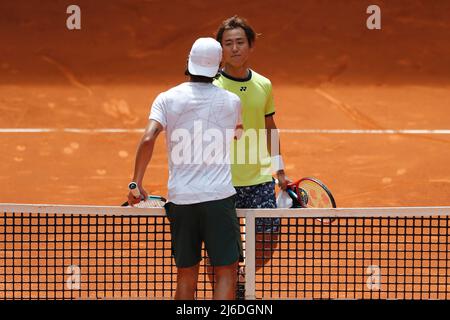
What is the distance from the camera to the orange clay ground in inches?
332

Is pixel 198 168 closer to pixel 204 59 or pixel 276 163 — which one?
pixel 204 59

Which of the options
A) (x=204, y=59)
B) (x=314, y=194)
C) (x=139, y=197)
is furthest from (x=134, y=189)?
(x=314, y=194)

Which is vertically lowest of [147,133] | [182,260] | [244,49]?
[182,260]

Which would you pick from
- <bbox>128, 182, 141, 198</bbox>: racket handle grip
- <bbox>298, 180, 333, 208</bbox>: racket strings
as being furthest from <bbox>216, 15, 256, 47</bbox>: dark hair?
<bbox>128, 182, 141, 198</bbox>: racket handle grip

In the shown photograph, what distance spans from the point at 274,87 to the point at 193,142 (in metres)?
5.46

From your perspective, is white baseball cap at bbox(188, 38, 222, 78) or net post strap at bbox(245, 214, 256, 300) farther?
net post strap at bbox(245, 214, 256, 300)

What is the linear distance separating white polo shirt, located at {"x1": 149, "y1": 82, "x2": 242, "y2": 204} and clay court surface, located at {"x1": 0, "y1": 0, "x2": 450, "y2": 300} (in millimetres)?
3796

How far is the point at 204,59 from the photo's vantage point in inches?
174

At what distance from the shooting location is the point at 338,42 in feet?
33.6

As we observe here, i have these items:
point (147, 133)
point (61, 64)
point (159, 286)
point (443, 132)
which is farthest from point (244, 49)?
point (61, 64)

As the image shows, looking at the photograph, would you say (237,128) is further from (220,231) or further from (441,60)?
(441,60)

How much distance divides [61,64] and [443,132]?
352 cm

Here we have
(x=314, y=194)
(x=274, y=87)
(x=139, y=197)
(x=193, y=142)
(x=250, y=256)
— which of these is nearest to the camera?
(x=193, y=142)

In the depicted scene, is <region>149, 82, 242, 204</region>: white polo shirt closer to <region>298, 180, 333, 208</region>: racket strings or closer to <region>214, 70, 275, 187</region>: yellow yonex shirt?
<region>214, 70, 275, 187</region>: yellow yonex shirt
